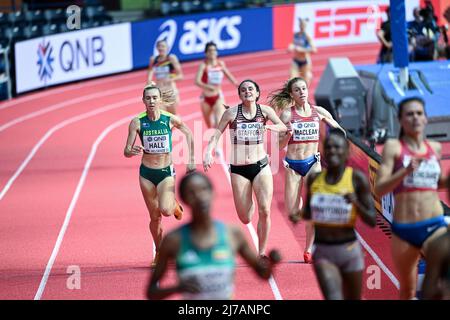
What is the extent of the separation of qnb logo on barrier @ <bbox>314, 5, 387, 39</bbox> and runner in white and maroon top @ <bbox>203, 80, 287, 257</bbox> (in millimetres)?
20043

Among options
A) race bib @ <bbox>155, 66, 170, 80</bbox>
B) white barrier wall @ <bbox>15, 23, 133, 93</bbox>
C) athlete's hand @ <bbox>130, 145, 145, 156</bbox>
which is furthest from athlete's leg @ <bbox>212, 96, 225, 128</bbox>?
white barrier wall @ <bbox>15, 23, 133, 93</bbox>

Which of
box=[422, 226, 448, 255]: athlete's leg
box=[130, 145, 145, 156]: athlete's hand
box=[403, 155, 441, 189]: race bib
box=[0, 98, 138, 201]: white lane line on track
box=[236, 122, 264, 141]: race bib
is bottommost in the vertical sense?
box=[0, 98, 138, 201]: white lane line on track

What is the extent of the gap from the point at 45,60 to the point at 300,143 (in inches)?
553

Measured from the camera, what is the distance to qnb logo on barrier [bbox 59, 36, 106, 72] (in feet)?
78.4

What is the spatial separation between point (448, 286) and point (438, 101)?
9760mm

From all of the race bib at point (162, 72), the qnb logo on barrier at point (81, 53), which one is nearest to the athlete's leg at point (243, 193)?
the race bib at point (162, 72)

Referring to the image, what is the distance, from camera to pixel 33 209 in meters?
13.6

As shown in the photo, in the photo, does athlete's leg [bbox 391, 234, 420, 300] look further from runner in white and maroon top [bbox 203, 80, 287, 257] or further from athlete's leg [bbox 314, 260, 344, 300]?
runner in white and maroon top [bbox 203, 80, 287, 257]

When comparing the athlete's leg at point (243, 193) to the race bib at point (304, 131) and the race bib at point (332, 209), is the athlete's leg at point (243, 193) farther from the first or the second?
the race bib at point (332, 209)

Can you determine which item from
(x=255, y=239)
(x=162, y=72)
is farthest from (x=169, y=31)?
(x=255, y=239)

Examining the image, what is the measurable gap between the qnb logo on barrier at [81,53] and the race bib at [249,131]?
46.9 ft

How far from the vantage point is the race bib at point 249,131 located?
10.1 metres

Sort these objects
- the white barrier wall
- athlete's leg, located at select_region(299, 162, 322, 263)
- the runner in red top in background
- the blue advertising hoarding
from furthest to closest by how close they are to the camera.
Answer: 1. the blue advertising hoarding
2. the white barrier wall
3. the runner in red top in background
4. athlete's leg, located at select_region(299, 162, 322, 263)

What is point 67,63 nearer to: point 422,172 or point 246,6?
point 246,6
